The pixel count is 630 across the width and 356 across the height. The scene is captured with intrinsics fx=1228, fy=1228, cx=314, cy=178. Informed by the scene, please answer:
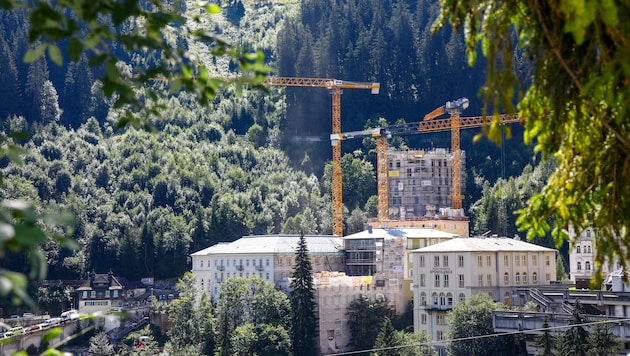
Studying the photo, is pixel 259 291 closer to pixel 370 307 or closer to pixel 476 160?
pixel 370 307

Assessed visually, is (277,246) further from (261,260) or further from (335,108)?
(335,108)

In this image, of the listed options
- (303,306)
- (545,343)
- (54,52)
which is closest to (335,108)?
(303,306)

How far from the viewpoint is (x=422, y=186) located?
14312 cm

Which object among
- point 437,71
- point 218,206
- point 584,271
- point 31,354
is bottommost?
point 31,354

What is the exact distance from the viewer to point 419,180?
470 feet

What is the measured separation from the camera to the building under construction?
14300cm

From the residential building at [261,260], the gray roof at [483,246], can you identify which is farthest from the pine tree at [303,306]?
the gray roof at [483,246]

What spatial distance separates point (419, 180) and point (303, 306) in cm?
5214

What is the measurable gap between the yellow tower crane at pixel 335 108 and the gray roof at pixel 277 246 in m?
15.0

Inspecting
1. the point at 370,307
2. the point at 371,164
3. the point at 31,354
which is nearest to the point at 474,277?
the point at 370,307

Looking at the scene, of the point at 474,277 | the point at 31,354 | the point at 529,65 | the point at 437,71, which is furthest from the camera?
the point at 437,71

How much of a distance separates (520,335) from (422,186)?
70624 millimetres

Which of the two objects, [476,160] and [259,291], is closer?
[259,291]

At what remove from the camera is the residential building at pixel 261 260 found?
349ft
